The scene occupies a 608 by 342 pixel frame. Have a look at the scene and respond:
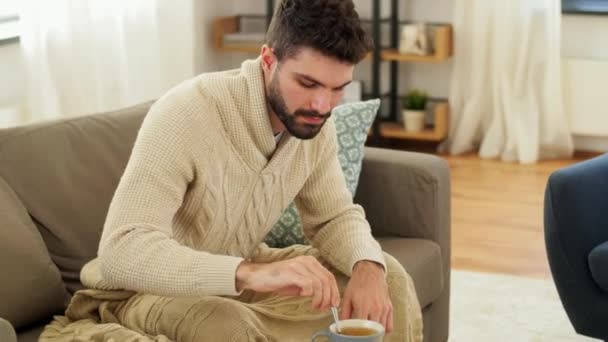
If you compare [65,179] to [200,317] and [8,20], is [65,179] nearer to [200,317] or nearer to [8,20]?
[200,317]

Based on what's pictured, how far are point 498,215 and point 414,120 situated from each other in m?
1.13

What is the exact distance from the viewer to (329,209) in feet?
7.32

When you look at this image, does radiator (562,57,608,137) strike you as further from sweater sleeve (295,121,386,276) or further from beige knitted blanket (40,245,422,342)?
beige knitted blanket (40,245,422,342)

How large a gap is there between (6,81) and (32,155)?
1833mm

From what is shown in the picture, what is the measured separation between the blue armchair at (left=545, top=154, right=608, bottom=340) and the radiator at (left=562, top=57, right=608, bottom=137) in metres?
2.57

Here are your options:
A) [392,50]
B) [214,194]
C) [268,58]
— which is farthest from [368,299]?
Result: [392,50]

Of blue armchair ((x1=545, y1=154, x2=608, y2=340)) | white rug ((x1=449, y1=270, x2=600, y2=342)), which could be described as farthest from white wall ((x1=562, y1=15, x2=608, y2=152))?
blue armchair ((x1=545, y1=154, x2=608, y2=340))

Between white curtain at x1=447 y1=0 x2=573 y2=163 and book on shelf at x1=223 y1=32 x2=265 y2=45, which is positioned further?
book on shelf at x1=223 y1=32 x2=265 y2=45

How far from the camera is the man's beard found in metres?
1.96

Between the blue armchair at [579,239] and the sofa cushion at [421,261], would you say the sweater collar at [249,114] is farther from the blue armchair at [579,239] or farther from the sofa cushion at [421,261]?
the blue armchair at [579,239]

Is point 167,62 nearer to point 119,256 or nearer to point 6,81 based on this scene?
point 6,81

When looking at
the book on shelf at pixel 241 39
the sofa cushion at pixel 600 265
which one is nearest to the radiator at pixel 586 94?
the book on shelf at pixel 241 39

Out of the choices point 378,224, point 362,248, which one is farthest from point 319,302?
point 378,224

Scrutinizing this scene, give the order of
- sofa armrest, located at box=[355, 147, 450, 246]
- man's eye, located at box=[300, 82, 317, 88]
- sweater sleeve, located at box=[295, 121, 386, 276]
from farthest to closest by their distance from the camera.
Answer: sofa armrest, located at box=[355, 147, 450, 246]
sweater sleeve, located at box=[295, 121, 386, 276]
man's eye, located at box=[300, 82, 317, 88]
